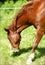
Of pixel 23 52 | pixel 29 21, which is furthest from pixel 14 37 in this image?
pixel 23 52

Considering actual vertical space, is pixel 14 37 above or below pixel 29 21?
below

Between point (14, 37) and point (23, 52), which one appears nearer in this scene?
point (14, 37)

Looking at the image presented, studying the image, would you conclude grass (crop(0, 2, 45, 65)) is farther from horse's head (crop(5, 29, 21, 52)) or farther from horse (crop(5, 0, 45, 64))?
horse's head (crop(5, 29, 21, 52))

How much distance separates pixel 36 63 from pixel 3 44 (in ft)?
5.58

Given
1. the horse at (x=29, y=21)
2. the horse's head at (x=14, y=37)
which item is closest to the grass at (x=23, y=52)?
the horse at (x=29, y=21)

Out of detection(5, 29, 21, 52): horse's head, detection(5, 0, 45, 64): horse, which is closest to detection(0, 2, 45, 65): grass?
detection(5, 0, 45, 64): horse

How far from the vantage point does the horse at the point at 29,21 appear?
252 inches

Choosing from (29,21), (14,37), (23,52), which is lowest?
(23,52)

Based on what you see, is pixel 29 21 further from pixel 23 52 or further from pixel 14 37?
pixel 23 52

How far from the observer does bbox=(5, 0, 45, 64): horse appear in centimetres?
639

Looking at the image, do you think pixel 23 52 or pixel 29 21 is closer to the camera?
pixel 29 21

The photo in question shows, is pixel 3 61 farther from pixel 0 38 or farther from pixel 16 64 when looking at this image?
pixel 0 38

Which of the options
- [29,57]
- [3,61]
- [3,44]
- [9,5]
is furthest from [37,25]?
[9,5]

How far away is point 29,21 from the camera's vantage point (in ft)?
21.6
